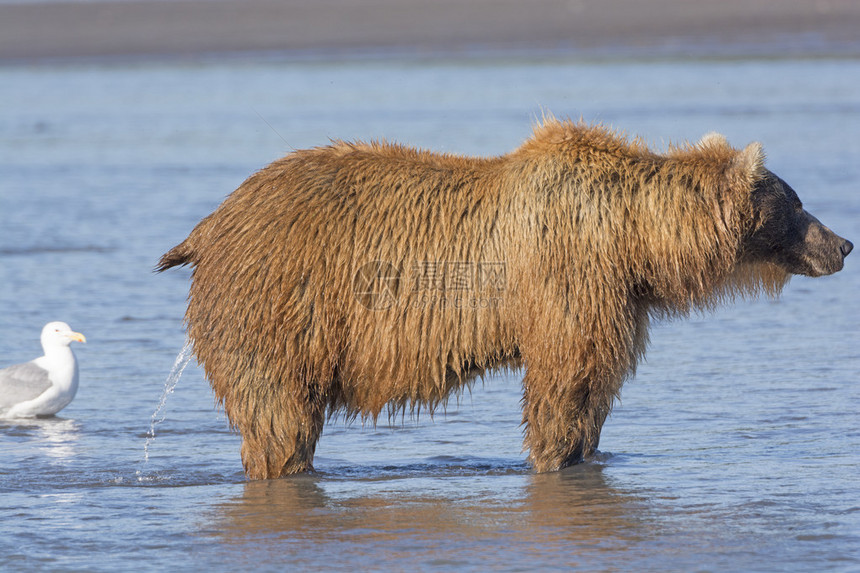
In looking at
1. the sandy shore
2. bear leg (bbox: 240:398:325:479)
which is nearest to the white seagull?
bear leg (bbox: 240:398:325:479)

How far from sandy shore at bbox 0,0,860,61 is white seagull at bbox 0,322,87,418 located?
22.5 metres

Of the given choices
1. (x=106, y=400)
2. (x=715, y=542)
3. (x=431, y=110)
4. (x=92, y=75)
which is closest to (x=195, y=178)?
(x=431, y=110)

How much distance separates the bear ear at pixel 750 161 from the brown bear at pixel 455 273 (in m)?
0.01

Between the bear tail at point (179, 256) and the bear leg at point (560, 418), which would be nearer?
the bear leg at point (560, 418)

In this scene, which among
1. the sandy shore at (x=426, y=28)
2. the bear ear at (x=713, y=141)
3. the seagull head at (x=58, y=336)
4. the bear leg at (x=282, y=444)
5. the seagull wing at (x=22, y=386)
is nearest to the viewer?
the bear leg at (x=282, y=444)

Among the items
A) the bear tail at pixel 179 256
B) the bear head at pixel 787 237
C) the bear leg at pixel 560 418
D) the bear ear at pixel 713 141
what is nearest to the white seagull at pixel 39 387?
the bear tail at pixel 179 256

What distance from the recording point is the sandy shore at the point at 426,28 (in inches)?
1195

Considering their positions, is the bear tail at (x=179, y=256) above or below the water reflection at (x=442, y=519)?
above

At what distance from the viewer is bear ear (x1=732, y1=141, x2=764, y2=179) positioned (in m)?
6.16

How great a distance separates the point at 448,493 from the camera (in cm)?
615

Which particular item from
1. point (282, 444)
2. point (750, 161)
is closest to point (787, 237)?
point (750, 161)

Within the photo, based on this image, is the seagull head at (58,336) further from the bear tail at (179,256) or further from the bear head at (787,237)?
the bear head at (787,237)

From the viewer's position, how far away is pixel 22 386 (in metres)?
8.03

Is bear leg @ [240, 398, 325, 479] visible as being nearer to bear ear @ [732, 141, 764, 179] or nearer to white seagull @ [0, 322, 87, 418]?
white seagull @ [0, 322, 87, 418]
